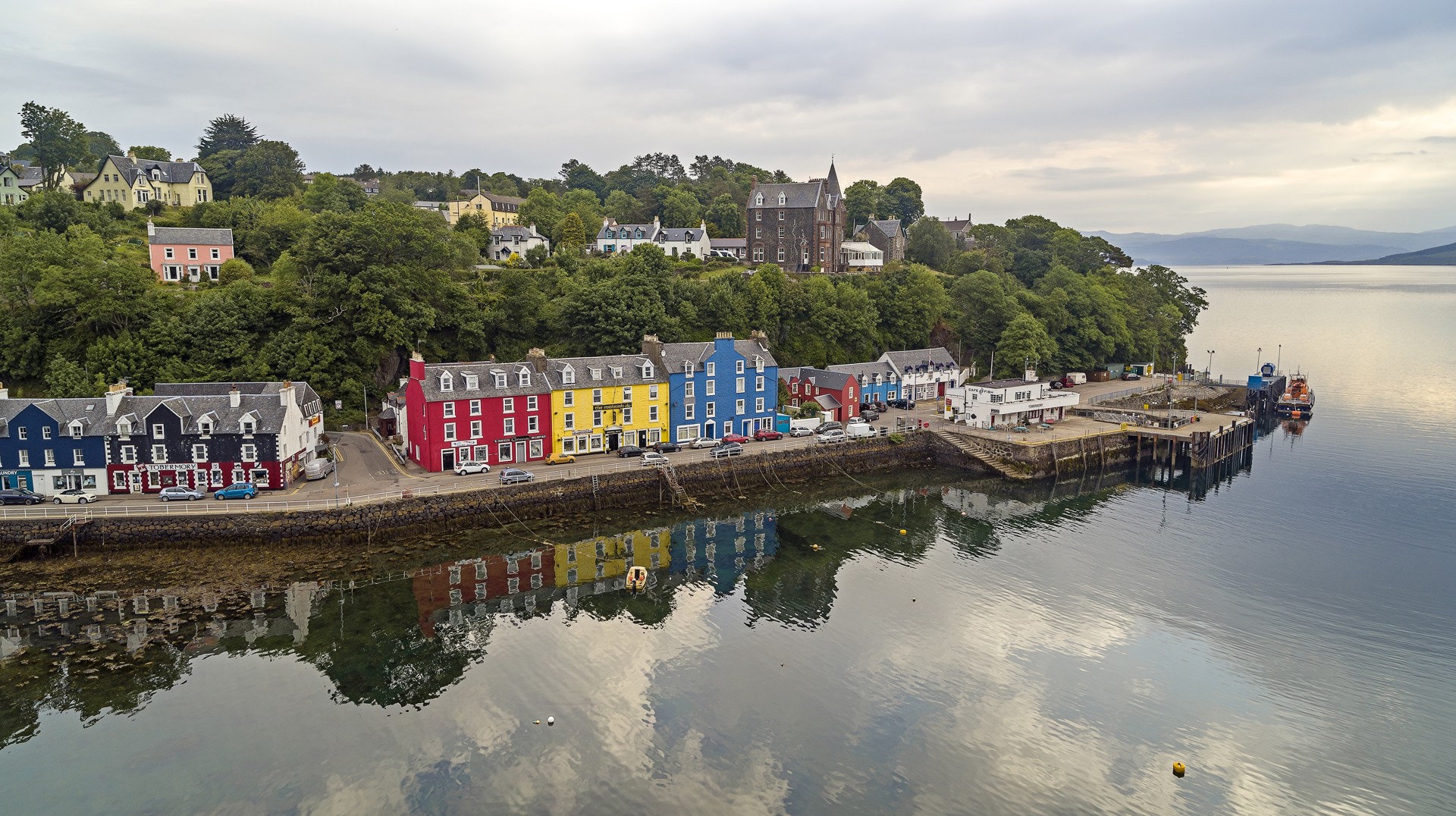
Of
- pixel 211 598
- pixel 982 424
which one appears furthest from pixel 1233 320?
pixel 211 598

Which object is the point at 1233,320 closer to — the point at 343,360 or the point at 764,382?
the point at 764,382

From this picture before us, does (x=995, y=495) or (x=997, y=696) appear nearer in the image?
(x=997, y=696)

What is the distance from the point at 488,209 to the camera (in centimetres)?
9400

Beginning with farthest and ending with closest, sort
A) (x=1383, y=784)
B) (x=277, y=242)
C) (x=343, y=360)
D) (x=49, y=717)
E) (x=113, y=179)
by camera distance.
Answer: (x=113, y=179)
(x=277, y=242)
(x=343, y=360)
(x=49, y=717)
(x=1383, y=784)

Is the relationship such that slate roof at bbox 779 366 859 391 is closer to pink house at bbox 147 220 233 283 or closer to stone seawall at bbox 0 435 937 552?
stone seawall at bbox 0 435 937 552

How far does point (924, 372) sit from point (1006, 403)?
8863 millimetres

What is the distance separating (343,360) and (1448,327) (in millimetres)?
179915

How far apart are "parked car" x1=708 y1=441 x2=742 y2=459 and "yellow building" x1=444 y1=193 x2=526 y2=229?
52.0 meters

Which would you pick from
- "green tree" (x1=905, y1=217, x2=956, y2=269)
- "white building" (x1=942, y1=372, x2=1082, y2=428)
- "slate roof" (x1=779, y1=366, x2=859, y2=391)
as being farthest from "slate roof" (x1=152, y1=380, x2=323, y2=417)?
"green tree" (x1=905, y1=217, x2=956, y2=269)

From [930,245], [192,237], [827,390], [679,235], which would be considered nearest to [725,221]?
[679,235]

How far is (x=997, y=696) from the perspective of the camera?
945 inches

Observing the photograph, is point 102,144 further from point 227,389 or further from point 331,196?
point 227,389

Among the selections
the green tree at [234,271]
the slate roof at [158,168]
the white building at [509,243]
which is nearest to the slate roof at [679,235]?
the white building at [509,243]

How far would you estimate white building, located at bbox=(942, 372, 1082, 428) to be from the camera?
2238 inches
